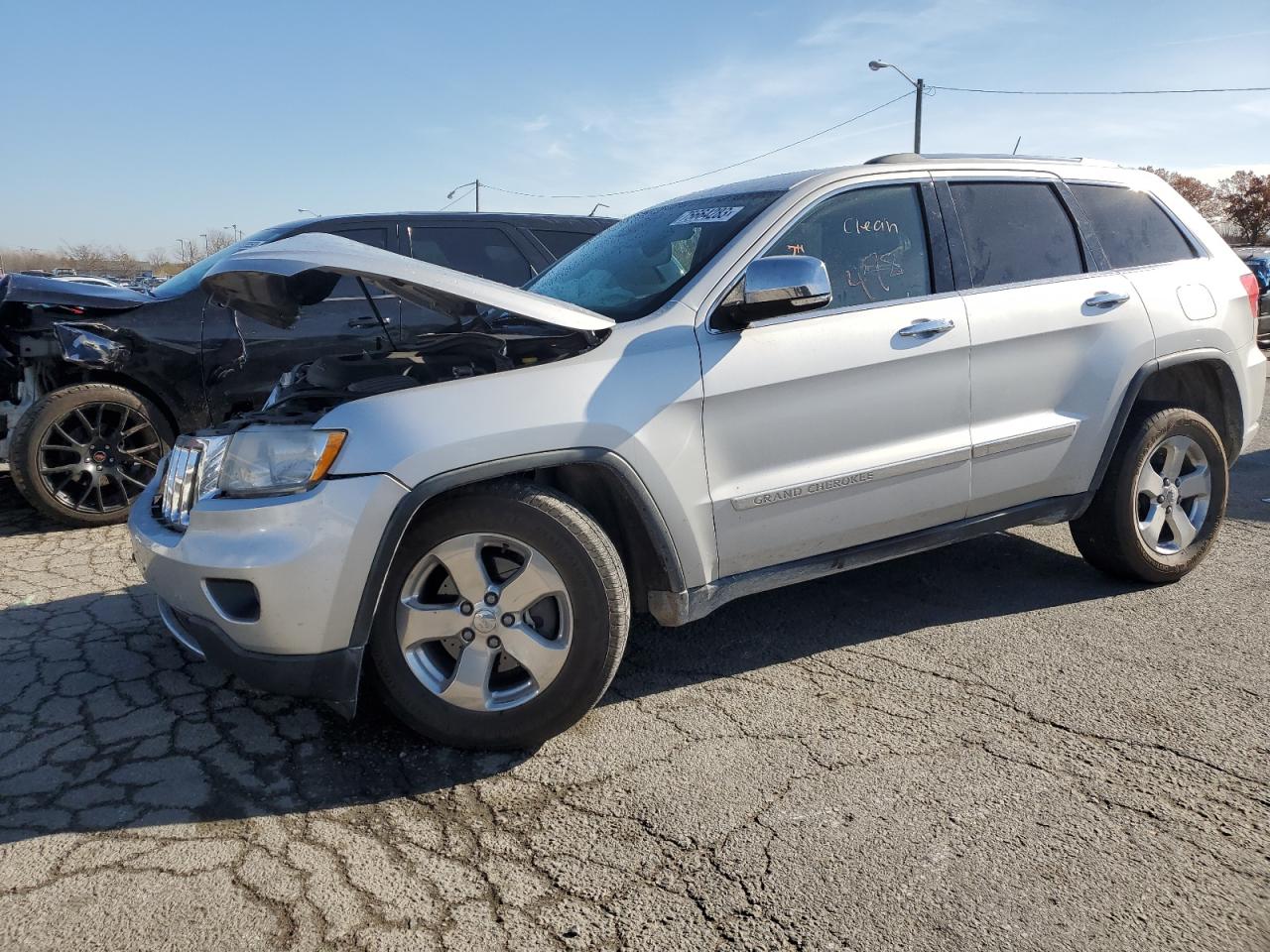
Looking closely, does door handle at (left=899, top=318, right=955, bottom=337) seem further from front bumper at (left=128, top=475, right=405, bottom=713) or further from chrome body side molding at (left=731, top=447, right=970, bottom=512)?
front bumper at (left=128, top=475, right=405, bottom=713)

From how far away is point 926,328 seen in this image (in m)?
3.46

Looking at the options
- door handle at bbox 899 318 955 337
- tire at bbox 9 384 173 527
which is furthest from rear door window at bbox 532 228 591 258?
door handle at bbox 899 318 955 337

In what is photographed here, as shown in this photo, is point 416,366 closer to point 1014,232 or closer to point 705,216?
point 705,216

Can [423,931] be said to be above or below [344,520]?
below

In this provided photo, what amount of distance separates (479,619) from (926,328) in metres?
1.94

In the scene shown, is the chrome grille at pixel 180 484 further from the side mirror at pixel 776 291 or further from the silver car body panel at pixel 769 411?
the side mirror at pixel 776 291

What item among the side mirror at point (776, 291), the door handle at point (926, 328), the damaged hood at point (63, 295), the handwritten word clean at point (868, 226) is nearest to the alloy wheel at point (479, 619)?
the side mirror at point (776, 291)

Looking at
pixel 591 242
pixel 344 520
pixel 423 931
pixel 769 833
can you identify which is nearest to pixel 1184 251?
pixel 591 242

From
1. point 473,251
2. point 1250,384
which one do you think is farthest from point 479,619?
point 473,251

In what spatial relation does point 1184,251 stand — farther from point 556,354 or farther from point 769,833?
point 769,833

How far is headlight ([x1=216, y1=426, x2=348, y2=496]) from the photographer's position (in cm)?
265

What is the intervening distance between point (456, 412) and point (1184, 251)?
352 centimetres

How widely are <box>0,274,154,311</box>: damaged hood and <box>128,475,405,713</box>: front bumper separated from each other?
11.8 feet

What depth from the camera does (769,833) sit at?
97.3 inches
